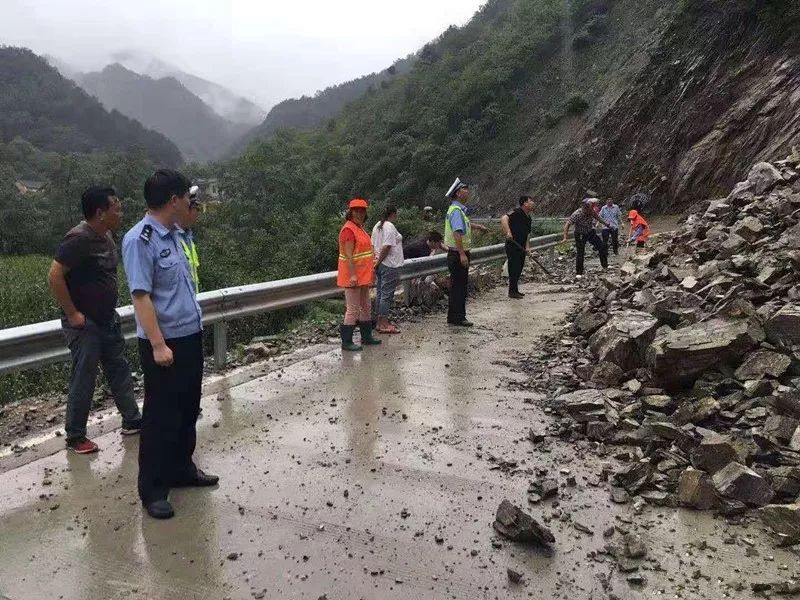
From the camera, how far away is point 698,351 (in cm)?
445

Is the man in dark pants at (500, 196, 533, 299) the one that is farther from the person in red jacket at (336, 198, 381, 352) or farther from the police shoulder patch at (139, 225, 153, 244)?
the police shoulder patch at (139, 225, 153, 244)

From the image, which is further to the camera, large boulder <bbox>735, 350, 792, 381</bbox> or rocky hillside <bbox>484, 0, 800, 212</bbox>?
rocky hillside <bbox>484, 0, 800, 212</bbox>

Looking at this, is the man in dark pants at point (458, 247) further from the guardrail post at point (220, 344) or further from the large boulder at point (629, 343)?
the guardrail post at point (220, 344)

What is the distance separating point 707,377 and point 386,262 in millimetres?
4090

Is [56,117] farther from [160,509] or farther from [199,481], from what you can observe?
[160,509]

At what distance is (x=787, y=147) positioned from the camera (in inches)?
819

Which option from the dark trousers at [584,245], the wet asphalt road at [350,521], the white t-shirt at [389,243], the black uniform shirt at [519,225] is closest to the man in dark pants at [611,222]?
the dark trousers at [584,245]

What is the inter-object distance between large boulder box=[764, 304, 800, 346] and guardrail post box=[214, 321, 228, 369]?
465 centimetres

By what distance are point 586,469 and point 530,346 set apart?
3260 mm

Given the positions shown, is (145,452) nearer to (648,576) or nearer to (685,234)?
(648,576)

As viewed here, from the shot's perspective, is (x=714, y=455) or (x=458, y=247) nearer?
(x=714, y=455)

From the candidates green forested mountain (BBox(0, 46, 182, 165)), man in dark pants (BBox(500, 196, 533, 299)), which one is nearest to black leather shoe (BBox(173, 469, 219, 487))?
man in dark pants (BBox(500, 196, 533, 299))

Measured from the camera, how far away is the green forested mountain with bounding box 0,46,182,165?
101062mm

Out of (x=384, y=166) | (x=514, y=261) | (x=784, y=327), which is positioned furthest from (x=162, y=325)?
(x=384, y=166)
